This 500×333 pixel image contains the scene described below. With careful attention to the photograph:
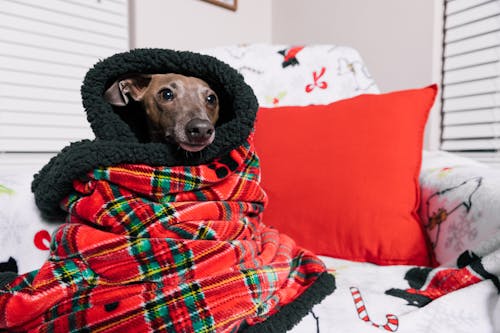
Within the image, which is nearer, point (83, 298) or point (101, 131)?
point (83, 298)

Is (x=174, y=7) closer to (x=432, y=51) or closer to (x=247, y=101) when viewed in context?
(x=432, y=51)

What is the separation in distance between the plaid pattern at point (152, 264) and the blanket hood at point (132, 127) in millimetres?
24

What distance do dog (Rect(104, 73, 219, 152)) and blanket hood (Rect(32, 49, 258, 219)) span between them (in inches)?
0.8

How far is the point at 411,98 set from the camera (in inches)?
39.6

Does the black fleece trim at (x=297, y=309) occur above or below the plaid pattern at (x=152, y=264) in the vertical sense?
below

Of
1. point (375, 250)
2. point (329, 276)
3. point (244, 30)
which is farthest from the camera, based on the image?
point (244, 30)

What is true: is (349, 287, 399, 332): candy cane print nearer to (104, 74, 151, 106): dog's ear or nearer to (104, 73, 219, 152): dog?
(104, 73, 219, 152): dog

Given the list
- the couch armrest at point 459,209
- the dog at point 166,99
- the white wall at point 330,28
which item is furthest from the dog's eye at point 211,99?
the white wall at point 330,28

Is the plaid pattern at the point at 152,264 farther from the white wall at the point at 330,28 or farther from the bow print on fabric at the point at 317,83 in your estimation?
the white wall at the point at 330,28

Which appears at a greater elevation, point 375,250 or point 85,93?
point 85,93

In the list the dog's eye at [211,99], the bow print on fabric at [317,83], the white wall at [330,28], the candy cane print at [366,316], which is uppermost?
the white wall at [330,28]

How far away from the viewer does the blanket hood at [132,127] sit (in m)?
0.67

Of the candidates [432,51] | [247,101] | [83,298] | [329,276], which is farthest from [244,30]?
[83,298]

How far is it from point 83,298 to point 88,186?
0.58 ft
